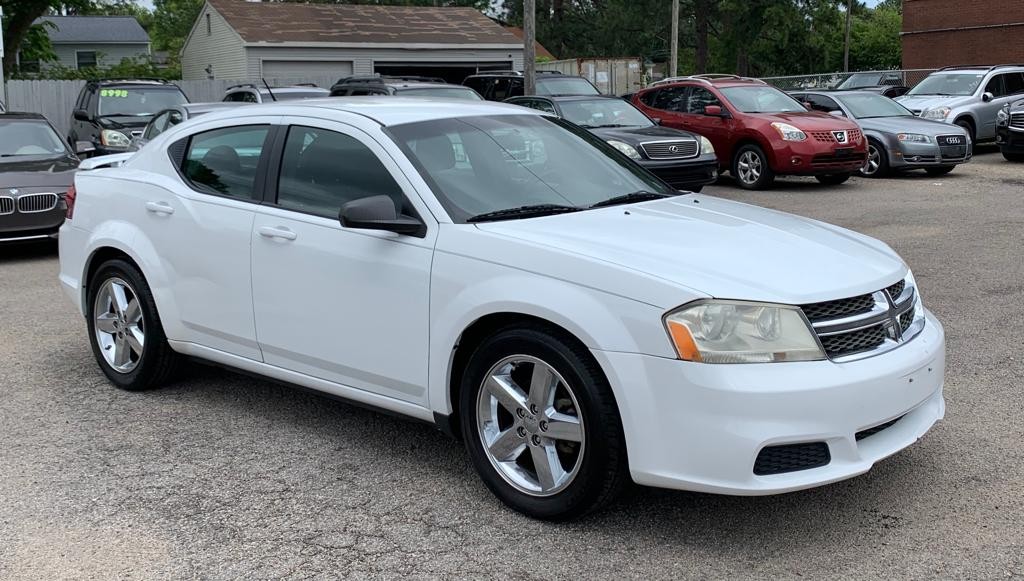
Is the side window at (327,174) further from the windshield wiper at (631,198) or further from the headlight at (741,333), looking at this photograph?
the headlight at (741,333)

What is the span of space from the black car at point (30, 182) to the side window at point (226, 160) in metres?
5.44

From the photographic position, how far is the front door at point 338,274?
4.43m

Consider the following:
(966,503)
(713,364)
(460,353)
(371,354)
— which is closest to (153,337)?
(371,354)

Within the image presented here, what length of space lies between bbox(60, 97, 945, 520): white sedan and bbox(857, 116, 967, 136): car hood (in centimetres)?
1318

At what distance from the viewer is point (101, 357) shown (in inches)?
239

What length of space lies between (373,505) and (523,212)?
54.2 inches

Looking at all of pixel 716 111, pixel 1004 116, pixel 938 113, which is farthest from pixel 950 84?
pixel 716 111

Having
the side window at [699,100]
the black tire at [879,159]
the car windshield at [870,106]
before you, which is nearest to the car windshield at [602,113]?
the side window at [699,100]

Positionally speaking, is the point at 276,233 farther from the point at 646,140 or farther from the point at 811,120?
the point at 811,120

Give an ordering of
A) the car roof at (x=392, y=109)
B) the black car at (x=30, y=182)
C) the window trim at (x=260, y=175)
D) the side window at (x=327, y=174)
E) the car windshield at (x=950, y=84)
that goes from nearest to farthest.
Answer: the side window at (x=327, y=174)
the car roof at (x=392, y=109)
the window trim at (x=260, y=175)
the black car at (x=30, y=182)
the car windshield at (x=950, y=84)

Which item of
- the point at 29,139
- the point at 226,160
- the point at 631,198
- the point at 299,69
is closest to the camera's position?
the point at 631,198

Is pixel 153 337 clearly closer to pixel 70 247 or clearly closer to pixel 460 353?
pixel 70 247

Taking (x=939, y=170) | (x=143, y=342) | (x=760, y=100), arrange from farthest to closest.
Answer: (x=939, y=170) → (x=760, y=100) → (x=143, y=342)

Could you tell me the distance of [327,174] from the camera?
4.92m
